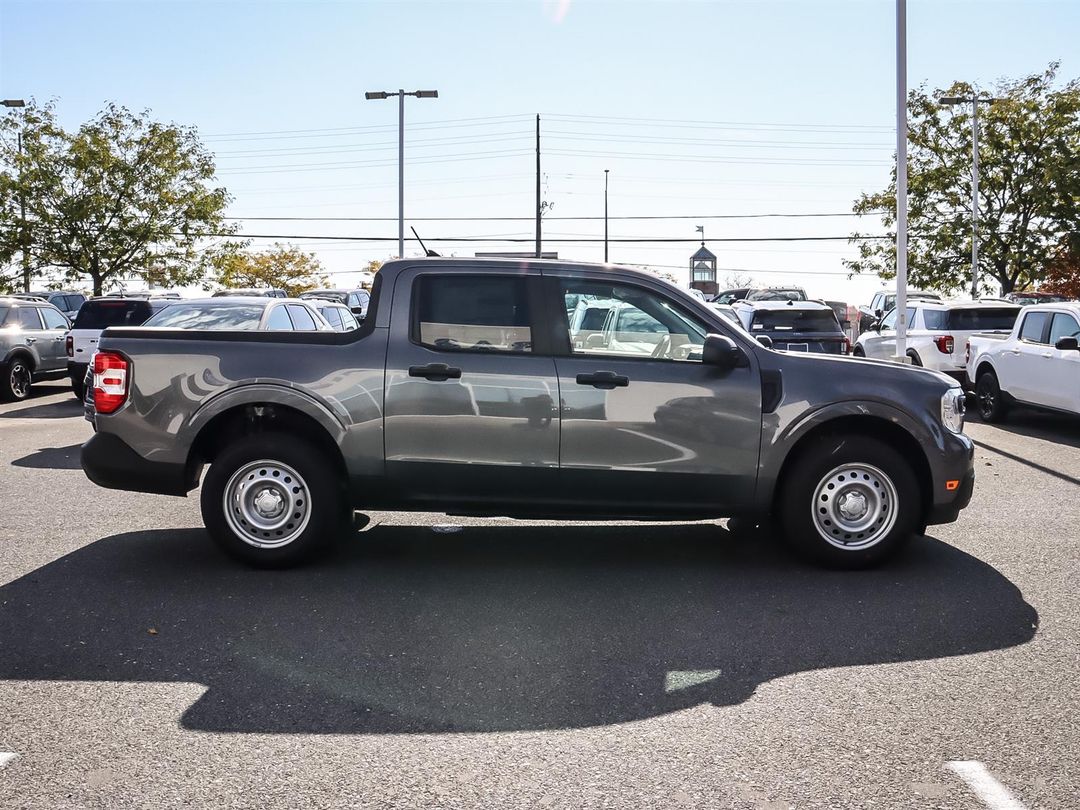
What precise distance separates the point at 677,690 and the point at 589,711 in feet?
1.52

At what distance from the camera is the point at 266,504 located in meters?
6.75

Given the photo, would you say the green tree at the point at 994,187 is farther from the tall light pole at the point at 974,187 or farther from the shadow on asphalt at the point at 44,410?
the shadow on asphalt at the point at 44,410

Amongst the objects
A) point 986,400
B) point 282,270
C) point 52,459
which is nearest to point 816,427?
point 52,459

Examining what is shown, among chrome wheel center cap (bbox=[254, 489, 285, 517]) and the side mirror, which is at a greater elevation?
the side mirror

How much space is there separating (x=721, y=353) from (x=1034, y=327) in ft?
32.8

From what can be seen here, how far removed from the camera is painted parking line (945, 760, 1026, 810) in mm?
3605

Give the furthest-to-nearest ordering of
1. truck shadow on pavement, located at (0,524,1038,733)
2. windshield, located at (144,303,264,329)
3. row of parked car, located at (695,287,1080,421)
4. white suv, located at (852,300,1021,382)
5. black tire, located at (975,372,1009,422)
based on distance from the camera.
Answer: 1. white suv, located at (852,300,1021,382)
2. black tire, located at (975,372,1009,422)
3. windshield, located at (144,303,264,329)
4. row of parked car, located at (695,287,1080,421)
5. truck shadow on pavement, located at (0,524,1038,733)

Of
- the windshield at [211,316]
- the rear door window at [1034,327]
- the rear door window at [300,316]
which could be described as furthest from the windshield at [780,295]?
the windshield at [211,316]

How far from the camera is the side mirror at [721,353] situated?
21.4 feet

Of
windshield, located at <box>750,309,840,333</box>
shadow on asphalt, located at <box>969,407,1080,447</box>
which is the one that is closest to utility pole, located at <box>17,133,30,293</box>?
windshield, located at <box>750,309,840,333</box>

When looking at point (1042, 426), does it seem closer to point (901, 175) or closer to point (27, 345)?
point (901, 175)

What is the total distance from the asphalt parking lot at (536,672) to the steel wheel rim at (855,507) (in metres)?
0.25

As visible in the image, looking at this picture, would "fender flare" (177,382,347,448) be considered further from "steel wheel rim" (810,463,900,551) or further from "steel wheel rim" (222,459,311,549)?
"steel wheel rim" (810,463,900,551)

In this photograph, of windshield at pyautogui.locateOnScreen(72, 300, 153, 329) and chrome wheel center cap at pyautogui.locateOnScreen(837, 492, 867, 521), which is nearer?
chrome wheel center cap at pyautogui.locateOnScreen(837, 492, 867, 521)
